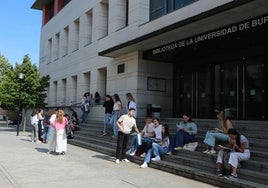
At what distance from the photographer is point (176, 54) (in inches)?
671

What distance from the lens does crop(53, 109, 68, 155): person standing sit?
1370cm

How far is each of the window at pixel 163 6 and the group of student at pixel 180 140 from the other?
625 cm

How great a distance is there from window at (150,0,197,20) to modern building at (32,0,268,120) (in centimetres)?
4

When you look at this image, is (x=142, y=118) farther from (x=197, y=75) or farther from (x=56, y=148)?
(x=56, y=148)

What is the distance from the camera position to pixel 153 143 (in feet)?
36.3

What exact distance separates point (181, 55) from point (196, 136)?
6.33 m

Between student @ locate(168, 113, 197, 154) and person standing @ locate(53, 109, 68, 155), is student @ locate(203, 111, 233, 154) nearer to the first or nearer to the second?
student @ locate(168, 113, 197, 154)

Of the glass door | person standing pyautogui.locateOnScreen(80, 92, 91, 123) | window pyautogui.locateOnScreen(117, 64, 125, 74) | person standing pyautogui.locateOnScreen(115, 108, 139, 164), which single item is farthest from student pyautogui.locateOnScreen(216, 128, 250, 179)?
person standing pyautogui.locateOnScreen(80, 92, 91, 123)

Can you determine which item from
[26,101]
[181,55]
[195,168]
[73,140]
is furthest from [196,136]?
[26,101]

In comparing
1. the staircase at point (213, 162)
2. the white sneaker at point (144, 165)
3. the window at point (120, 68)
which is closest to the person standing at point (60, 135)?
the staircase at point (213, 162)

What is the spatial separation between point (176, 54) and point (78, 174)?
914cm

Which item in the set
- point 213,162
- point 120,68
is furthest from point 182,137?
point 120,68

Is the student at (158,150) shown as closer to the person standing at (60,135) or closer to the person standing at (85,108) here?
the person standing at (60,135)

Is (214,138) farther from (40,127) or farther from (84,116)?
(84,116)
